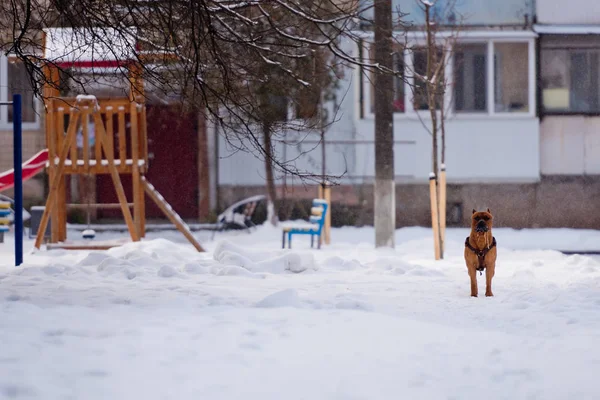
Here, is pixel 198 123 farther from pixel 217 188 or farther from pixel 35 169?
pixel 35 169

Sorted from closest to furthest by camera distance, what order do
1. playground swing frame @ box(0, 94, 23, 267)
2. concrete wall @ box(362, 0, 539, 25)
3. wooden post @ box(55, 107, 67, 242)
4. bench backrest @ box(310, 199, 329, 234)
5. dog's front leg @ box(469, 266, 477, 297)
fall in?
dog's front leg @ box(469, 266, 477, 297) → playground swing frame @ box(0, 94, 23, 267) → wooden post @ box(55, 107, 67, 242) → bench backrest @ box(310, 199, 329, 234) → concrete wall @ box(362, 0, 539, 25)

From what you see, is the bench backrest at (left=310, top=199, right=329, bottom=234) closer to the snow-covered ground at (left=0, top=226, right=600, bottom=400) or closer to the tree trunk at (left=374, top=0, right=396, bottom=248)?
the tree trunk at (left=374, top=0, right=396, bottom=248)

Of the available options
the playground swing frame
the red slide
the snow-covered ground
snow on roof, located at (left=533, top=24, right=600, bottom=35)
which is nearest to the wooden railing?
the red slide

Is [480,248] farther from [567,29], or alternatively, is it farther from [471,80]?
[567,29]

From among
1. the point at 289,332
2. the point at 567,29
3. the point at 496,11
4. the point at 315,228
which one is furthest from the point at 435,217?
the point at 567,29

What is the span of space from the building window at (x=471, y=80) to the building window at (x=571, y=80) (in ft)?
4.91

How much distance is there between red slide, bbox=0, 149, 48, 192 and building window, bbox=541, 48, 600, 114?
520 inches

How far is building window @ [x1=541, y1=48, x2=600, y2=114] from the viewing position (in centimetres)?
2467

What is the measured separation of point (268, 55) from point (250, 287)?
2.72m

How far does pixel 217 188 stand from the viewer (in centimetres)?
2441

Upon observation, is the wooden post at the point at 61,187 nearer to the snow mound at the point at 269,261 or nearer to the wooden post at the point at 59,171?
the wooden post at the point at 59,171

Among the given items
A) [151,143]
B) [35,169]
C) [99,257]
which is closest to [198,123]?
[151,143]

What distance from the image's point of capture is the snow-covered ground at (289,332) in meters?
5.99

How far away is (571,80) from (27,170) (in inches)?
565
